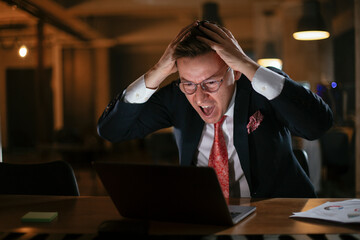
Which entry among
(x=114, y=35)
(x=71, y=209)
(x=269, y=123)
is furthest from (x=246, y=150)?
(x=114, y=35)

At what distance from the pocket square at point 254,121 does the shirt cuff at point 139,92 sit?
1.60 feet

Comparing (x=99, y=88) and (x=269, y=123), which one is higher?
(x=99, y=88)

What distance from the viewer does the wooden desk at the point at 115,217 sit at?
1.18 m

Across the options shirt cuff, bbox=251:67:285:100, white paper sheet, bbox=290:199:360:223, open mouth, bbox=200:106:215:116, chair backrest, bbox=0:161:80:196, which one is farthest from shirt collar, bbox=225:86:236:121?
chair backrest, bbox=0:161:80:196

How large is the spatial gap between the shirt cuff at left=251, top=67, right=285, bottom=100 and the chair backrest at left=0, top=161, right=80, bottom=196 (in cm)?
100

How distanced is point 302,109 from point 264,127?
0.23 m

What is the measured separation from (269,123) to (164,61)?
0.57 meters

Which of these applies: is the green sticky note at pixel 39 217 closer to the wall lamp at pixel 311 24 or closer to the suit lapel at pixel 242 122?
the suit lapel at pixel 242 122

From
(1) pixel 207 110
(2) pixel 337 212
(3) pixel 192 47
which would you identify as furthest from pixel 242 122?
(2) pixel 337 212

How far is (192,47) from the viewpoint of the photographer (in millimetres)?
1797

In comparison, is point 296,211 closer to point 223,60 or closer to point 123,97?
point 223,60

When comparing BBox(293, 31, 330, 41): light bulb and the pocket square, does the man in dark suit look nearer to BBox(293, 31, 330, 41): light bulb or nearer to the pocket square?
the pocket square

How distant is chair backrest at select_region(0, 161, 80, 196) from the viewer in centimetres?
200

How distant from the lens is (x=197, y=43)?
179 cm
